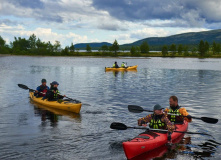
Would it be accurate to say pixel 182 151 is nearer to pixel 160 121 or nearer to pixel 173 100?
pixel 160 121

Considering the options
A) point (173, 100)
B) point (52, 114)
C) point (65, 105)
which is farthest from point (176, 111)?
point (52, 114)

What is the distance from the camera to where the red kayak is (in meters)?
9.81

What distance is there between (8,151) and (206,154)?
8.10m

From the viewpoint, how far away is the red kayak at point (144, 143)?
9812 mm

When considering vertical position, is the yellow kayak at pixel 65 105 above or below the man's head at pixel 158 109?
below

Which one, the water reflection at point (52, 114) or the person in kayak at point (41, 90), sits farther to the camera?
the person in kayak at point (41, 90)

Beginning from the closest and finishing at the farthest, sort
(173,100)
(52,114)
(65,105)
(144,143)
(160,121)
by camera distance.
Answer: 1. (144,143)
2. (160,121)
3. (173,100)
4. (52,114)
5. (65,105)

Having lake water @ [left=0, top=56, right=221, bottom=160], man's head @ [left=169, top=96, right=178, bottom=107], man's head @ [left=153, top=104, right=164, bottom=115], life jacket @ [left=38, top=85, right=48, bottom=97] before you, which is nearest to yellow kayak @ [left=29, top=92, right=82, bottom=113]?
lake water @ [left=0, top=56, right=221, bottom=160]

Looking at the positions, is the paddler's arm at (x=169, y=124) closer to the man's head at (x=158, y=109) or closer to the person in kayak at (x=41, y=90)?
the man's head at (x=158, y=109)

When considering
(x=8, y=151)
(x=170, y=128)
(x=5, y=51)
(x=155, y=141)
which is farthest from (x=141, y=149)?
(x=5, y=51)

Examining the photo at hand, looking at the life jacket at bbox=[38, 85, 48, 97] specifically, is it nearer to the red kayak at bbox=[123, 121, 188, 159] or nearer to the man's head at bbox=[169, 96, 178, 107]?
the man's head at bbox=[169, 96, 178, 107]

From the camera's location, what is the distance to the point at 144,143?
10195mm

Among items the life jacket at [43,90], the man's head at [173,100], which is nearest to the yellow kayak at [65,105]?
the life jacket at [43,90]

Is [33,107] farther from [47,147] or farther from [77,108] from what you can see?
[47,147]
